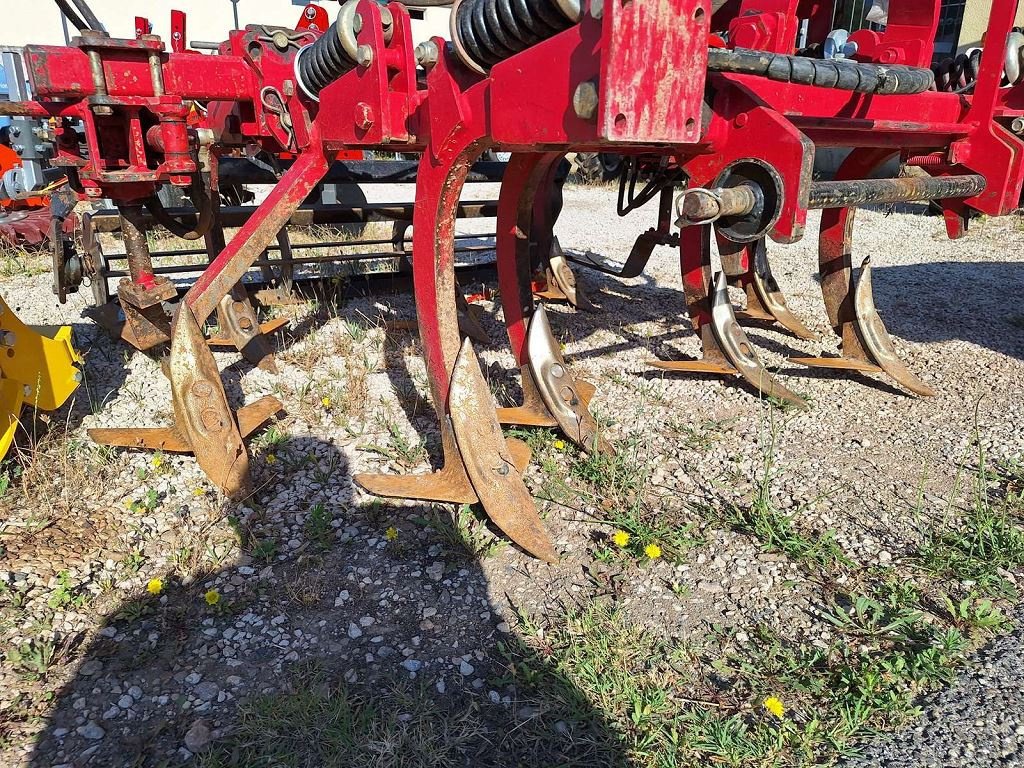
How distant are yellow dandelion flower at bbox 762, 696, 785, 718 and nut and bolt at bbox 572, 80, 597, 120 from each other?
1.45 metres

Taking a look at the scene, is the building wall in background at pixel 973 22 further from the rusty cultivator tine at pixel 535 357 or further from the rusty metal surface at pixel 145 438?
the rusty metal surface at pixel 145 438

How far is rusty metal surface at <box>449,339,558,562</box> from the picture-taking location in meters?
2.38

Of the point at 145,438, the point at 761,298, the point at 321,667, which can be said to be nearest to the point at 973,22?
the point at 761,298

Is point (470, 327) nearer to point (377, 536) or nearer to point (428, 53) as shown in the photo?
point (377, 536)

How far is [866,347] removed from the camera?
369 centimetres

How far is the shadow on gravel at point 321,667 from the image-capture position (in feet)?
5.59

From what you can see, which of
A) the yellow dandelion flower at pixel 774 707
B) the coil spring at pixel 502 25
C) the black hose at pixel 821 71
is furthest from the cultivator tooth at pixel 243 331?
the yellow dandelion flower at pixel 774 707

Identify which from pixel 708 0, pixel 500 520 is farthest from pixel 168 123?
pixel 708 0

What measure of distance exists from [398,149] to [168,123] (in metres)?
0.95

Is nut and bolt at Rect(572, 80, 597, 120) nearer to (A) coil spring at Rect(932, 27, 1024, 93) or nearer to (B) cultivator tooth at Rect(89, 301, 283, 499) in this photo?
(B) cultivator tooth at Rect(89, 301, 283, 499)

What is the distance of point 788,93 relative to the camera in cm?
230

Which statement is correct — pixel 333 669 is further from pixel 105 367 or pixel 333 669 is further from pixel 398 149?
pixel 105 367

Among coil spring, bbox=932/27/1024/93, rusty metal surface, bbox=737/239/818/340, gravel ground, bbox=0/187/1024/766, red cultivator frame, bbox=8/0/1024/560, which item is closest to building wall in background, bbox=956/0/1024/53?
rusty metal surface, bbox=737/239/818/340

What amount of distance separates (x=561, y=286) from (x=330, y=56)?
2630 mm
